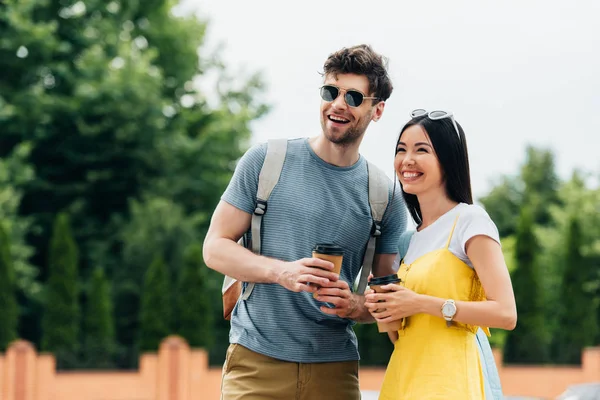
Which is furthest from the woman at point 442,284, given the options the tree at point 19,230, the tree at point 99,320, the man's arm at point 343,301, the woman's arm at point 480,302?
the tree at point 19,230

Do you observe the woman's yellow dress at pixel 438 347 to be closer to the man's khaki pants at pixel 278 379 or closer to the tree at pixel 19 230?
the man's khaki pants at pixel 278 379

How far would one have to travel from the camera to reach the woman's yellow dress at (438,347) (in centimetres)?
292

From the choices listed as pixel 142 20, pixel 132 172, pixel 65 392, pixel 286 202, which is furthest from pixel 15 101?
pixel 286 202

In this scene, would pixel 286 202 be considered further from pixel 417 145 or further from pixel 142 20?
pixel 142 20

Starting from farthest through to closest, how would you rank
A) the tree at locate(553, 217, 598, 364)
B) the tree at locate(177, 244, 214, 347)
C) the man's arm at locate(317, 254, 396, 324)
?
the tree at locate(553, 217, 598, 364), the tree at locate(177, 244, 214, 347), the man's arm at locate(317, 254, 396, 324)

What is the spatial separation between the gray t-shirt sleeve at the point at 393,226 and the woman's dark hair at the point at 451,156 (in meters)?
0.43

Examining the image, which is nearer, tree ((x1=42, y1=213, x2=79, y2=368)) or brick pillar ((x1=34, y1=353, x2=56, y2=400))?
brick pillar ((x1=34, y1=353, x2=56, y2=400))

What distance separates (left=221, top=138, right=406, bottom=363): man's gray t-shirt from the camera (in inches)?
135

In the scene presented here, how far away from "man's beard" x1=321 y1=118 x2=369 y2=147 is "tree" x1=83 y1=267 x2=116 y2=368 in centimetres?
1789

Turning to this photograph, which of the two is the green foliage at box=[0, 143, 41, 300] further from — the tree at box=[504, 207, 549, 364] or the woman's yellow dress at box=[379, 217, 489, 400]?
the woman's yellow dress at box=[379, 217, 489, 400]

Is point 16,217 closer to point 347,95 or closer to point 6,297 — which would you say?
point 6,297

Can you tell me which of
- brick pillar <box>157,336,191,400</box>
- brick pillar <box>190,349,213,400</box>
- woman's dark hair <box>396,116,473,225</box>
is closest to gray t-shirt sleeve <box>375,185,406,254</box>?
woman's dark hair <box>396,116,473,225</box>

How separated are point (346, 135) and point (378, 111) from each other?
0.19 meters

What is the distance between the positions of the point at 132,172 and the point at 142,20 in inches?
206
